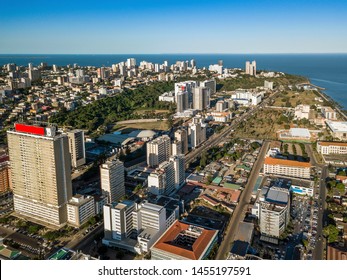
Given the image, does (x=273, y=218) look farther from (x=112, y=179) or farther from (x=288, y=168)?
(x=112, y=179)

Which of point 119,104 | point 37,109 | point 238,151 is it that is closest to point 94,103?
point 119,104

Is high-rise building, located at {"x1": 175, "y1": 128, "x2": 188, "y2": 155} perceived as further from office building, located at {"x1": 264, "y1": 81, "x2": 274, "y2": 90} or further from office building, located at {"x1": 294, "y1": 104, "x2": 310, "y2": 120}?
office building, located at {"x1": 264, "y1": 81, "x2": 274, "y2": 90}

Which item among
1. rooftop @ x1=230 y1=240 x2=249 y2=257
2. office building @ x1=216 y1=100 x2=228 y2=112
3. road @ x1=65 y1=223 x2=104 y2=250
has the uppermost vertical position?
office building @ x1=216 y1=100 x2=228 y2=112

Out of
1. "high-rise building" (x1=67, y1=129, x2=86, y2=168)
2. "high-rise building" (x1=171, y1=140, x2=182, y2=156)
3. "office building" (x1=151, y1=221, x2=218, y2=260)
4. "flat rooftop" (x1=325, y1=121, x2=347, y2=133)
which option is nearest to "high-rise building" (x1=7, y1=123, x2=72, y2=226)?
"office building" (x1=151, y1=221, x2=218, y2=260)

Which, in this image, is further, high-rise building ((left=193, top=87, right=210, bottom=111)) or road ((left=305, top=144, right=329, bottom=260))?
high-rise building ((left=193, top=87, right=210, bottom=111))

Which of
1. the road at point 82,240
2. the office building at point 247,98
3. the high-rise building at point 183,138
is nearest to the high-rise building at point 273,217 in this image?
the road at point 82,240
